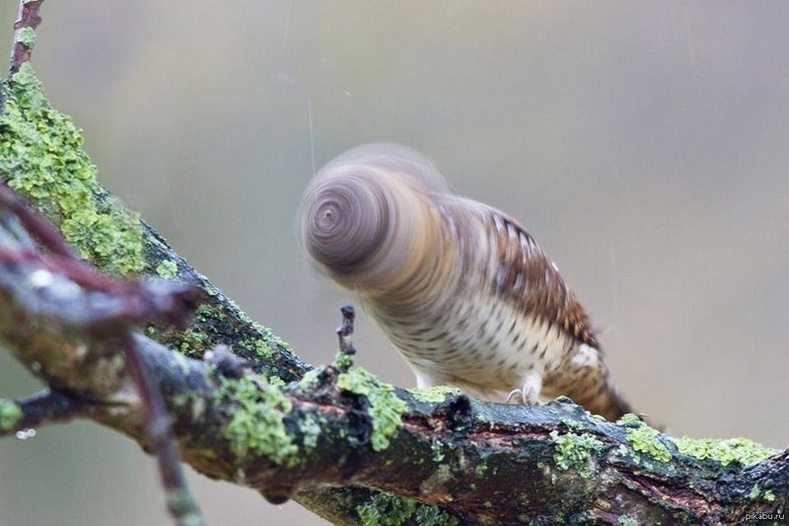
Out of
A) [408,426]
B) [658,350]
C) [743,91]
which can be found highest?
[743,91]

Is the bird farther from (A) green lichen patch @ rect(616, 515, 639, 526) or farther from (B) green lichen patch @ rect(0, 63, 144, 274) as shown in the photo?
(A) green lichen patch @ rect(616, 515, 639, 526)

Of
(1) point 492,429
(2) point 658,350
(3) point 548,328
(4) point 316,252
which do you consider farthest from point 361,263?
(2) point 658,350

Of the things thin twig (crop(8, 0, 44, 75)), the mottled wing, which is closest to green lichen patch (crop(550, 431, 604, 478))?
the mottled wing

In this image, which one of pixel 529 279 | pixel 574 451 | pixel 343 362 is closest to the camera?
pixel 343 362

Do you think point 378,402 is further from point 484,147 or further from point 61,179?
point 484,147

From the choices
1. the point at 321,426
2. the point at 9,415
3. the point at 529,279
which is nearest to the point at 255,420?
the point at 321,426

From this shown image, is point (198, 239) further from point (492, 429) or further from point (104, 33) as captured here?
point (492, 429)
